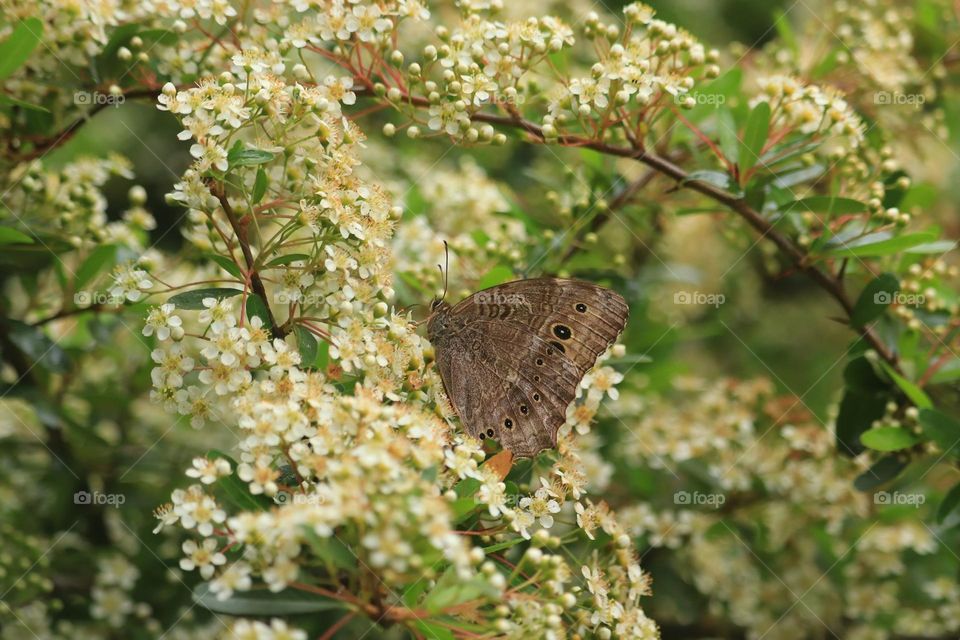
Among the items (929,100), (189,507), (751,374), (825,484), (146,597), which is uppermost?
(929,100)

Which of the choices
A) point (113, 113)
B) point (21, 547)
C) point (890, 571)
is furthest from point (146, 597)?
point (113, 113)

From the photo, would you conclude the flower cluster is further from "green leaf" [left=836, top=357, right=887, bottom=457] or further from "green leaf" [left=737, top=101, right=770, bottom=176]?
"green leaf" [left=737, top=101, right=770, bottom=176]

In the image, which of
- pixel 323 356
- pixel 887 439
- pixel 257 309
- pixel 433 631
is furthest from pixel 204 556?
pixel 887 439

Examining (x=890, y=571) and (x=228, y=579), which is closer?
(x=228, y=579)

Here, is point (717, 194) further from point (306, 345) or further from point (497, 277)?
point (306, 345)

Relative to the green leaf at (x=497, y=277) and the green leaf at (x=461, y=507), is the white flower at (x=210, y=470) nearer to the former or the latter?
the green leaf at (x=461, y=507)

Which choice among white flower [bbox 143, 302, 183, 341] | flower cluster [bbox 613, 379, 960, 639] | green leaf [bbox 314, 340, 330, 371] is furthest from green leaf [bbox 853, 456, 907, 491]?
white flower [bbox 143, 302, 183, 341]

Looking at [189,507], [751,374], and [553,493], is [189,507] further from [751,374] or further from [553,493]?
[751,374]
